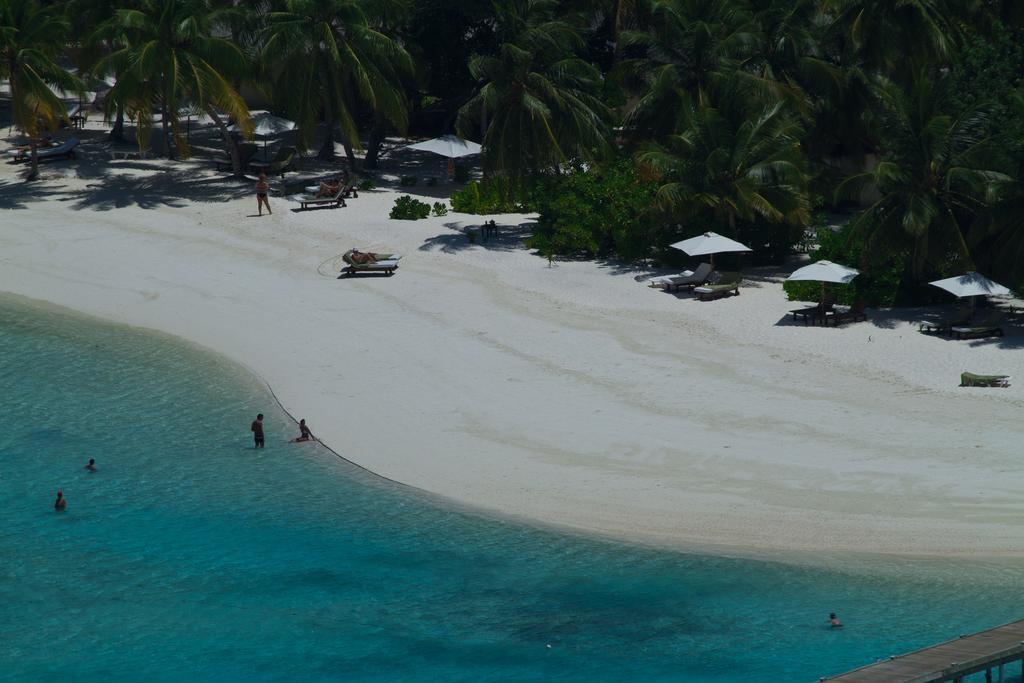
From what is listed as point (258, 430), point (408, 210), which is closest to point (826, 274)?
point (258, 430)

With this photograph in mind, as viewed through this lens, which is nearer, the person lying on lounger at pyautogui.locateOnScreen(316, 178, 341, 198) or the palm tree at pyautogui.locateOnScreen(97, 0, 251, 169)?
the palm tree at pyautogui.locateOnScreen(97, 0, 251, 169)

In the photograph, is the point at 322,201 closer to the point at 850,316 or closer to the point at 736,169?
the point at 736,169

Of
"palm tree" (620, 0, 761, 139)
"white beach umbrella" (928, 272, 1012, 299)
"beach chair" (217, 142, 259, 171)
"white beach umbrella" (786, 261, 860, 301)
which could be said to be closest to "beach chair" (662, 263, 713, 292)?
"white beach umbrella" (786, 261, 860, 301)

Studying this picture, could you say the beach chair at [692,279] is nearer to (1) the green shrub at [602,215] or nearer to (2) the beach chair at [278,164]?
(1) the green shrub at [602,215]

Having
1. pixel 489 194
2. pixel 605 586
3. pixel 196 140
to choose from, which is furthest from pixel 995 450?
pixel 196 140

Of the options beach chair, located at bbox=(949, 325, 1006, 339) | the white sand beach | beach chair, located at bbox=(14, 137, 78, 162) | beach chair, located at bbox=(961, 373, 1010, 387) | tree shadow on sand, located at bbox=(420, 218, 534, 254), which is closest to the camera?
the white sand beach

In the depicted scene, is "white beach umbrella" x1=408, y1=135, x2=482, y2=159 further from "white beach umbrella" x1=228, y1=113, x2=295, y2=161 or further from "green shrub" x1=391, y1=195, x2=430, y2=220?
"white beach umbrella" x1=228, y1=113, x2=295, y2=161
